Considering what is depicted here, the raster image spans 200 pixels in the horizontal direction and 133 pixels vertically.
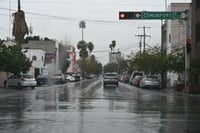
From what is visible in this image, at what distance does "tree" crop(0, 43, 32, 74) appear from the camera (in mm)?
51969

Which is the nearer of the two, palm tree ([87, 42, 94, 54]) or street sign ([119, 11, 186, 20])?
street sign ([119, 11, 186, 20])

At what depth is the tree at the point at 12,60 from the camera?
Result: 51969 mm

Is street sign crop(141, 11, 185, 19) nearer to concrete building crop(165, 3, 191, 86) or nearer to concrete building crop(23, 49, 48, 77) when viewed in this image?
concrete building crop(165, 3, 191, 86)

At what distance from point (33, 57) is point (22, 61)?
1431 inches

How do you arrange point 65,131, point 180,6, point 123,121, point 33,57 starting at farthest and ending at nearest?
point 33,57, point 180,6, point 123,121, point 65,131

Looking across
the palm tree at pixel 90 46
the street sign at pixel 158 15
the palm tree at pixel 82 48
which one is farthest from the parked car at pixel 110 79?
the palm tree at pixel 90 46

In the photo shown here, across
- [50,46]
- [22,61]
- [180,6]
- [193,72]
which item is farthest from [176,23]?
[50,46]

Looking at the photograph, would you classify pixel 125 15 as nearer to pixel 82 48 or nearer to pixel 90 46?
pixel 82 48

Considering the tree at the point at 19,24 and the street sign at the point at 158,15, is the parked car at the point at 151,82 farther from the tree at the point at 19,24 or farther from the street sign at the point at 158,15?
the tree at the point at 19,24

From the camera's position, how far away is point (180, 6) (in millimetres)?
67938

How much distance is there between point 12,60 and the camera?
5272cm

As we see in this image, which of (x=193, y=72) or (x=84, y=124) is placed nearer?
(x=84, y=124)

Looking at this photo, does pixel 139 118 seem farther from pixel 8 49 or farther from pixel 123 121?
pixel 8 49

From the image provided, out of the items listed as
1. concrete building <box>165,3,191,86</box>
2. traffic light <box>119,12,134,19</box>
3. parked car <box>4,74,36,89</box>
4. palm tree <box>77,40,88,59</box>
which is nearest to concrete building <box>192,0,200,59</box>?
traffic light <box>119,12,134,19</box>
